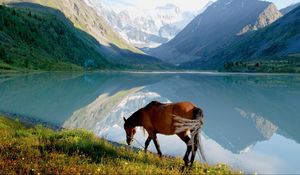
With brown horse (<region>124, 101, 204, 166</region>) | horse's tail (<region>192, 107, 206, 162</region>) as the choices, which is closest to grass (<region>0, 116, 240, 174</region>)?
horse's tail (<region>192, 107, 206, 162</region>)

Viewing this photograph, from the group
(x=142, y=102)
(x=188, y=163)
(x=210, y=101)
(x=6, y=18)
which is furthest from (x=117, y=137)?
(x=6, y=18)

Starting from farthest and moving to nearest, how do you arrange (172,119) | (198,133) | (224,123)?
(224,123) → (172,119) → (198,133)

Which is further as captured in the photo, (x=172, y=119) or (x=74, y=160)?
(x=172, y=119)

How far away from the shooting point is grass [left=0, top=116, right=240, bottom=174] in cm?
1332

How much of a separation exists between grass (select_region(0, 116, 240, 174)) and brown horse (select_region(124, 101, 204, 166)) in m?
1.24

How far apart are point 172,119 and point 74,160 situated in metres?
4.19

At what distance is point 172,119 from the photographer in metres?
15.5

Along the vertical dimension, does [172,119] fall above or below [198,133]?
above

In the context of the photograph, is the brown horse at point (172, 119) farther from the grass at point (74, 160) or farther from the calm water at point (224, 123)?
the calm water at point (224, 123)

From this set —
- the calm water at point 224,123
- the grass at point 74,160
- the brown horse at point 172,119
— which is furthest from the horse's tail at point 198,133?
the calm water at point 224,123

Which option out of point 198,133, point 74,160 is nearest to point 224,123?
point 198,133

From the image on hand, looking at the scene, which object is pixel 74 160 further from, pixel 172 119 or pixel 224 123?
pixel 224 123

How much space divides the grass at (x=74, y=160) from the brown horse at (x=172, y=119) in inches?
48.7

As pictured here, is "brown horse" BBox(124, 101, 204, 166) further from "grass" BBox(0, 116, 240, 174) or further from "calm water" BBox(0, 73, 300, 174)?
"calm water" BBox(0, 73, 300, 174)
